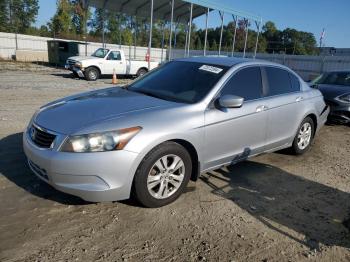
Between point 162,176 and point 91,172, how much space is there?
2.61 ft

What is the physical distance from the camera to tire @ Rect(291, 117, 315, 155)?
576 cm

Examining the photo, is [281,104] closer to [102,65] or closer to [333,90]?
[333,90]

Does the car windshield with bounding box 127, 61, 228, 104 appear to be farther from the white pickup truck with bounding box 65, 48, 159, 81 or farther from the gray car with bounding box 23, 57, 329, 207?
the white pickup truck with bounding box 65, 48, 159, 81

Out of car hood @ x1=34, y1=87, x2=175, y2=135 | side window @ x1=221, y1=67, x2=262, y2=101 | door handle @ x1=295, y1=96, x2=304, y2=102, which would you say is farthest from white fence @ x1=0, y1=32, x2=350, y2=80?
car hood @ x1=34, y1=87, x2=175, y2=135

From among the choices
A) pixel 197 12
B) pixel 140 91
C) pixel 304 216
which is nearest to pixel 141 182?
pixel 140 91

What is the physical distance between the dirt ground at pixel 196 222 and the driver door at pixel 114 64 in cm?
1434

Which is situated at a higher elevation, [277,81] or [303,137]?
[277,81]

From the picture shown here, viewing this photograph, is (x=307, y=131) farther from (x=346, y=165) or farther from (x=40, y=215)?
(x=40, y=215)

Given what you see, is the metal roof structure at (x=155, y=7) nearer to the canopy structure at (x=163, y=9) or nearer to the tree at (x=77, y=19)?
the canopy structure at (x=163, y=9)

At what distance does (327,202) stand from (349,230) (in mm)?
681

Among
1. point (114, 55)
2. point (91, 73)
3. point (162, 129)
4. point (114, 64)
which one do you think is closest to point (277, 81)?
point (162, 129)

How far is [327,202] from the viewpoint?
4.22 metres

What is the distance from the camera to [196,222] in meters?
3.52

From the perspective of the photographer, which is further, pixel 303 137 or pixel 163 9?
pixel 163 9
